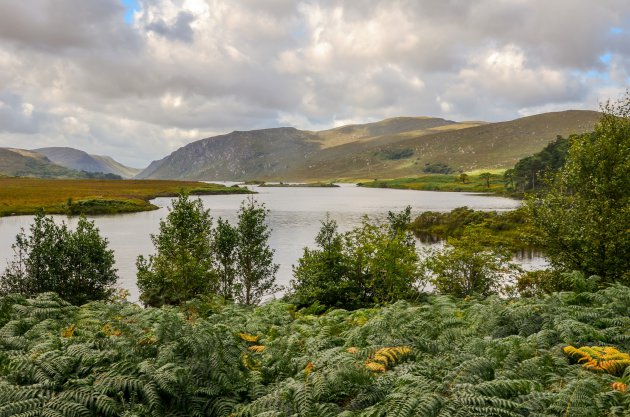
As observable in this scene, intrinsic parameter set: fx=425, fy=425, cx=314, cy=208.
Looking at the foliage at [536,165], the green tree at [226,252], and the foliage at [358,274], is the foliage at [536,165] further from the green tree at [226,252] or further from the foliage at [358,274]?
the foliage at [358,274]

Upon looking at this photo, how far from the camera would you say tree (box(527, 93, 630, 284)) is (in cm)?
2348

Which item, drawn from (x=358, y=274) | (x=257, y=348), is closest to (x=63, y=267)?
(x=358, y=274)

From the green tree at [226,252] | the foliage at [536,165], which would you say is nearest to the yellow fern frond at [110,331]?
the green tree at [226,252]

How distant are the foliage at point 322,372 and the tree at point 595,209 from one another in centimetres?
1309

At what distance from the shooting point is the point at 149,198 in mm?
146250

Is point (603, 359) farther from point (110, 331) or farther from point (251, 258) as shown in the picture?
point (251, 258)

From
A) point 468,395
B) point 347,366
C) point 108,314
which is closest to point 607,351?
point 468,395

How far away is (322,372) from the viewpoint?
26.9 ft

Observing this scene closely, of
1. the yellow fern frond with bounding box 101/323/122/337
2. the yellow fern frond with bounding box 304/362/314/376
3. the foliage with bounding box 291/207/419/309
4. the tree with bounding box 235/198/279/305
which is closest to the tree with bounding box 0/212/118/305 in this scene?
the tree with bounding box 235/198/279/305

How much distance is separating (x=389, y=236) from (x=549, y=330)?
22.1 meters

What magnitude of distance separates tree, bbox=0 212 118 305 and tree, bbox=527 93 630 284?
108 ft

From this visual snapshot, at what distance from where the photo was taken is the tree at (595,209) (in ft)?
77.0

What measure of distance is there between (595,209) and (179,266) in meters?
29.2

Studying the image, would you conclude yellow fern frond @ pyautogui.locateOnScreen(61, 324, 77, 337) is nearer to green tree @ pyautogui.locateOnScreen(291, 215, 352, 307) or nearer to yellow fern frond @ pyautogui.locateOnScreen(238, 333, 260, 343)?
yellow fern frond @ pyautogui.locateOnScreen(238, 333, 260, 343)
